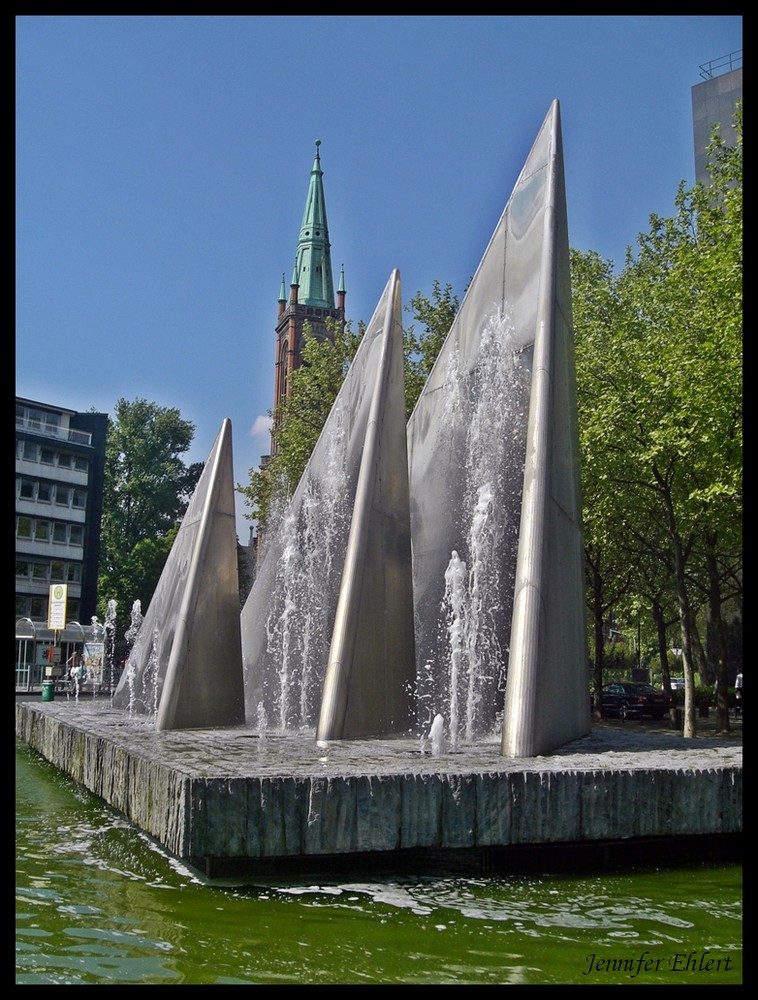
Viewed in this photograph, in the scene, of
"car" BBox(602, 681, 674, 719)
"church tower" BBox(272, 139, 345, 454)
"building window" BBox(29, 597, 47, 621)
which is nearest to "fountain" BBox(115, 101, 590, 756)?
"car" BBox(602, 681, 674, 719)

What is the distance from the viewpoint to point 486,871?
26.7ft

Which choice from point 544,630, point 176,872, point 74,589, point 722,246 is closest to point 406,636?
point 544,630

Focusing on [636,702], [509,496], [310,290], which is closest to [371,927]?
[509,496]

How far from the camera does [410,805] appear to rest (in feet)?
25.4

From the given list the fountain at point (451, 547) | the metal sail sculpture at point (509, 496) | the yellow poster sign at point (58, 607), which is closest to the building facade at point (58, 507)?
the yellow poster sign at point (58, 607)

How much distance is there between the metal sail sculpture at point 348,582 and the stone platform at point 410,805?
230cm

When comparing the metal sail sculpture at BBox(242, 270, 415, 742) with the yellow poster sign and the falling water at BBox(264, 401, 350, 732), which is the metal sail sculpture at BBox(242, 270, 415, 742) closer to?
the falling water at BBox(264, 401, 350, 732)

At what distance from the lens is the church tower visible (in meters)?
89.7

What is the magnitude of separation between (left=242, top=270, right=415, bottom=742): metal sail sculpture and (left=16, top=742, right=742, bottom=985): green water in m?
3.94

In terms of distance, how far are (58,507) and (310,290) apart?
1767 inches

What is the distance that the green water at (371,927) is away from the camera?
18.2 feet

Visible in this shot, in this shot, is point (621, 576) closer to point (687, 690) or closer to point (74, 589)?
point (687, 690)

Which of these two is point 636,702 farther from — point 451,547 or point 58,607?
point 451,547

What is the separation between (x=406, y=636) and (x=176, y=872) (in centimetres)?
556
